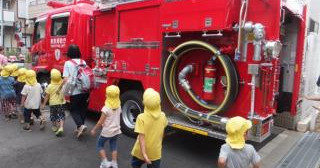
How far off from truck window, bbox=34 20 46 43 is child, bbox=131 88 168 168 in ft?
20.4

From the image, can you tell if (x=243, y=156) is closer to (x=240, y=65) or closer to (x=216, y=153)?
(x=240, y=65)

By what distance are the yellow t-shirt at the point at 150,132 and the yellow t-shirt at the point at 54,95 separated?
3201 millimetres

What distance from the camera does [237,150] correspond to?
9.96 feet

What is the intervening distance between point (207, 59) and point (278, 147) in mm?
2310

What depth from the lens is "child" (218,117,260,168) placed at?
2.96m

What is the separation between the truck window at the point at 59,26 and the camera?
8.12 metres

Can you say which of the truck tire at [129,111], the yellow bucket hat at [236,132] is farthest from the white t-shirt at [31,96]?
the yellow bucket hat at [236,132]

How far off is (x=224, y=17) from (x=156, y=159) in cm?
222

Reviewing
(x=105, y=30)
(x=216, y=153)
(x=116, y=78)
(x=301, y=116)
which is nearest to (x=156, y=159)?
(x=216, y=153)

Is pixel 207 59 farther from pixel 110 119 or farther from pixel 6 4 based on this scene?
pixel 6 4

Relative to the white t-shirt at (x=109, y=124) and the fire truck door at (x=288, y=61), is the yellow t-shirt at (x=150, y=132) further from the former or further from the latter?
the fire truck door at (x=288, y=61)

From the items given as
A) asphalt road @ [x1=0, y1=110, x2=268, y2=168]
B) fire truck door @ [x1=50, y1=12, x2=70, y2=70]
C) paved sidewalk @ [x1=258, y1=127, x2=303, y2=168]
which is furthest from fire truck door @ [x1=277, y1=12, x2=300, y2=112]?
fire truck door @ [x1=50, y1=12, x2=70, y2=70]

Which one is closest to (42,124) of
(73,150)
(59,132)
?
(59,132)

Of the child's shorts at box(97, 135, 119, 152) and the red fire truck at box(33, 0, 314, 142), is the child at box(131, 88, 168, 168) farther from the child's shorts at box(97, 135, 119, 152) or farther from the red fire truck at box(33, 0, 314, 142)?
the red fire truck at box(33, 0, 314, 142)
